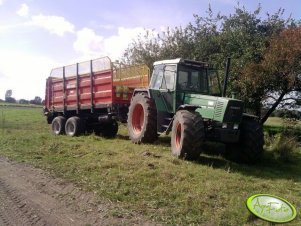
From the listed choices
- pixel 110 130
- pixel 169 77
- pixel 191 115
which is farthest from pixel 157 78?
pixel 110 130

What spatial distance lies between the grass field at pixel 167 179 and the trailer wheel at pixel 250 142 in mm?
291

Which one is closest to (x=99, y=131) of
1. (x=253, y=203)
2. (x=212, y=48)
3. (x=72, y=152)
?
(x=72, y=152)

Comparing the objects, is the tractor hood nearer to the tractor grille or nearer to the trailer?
the tractor grille

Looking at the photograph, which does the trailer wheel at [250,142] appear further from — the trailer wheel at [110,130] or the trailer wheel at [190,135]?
the trailer wheel at [110,130]

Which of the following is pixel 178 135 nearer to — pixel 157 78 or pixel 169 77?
pixel 169 77

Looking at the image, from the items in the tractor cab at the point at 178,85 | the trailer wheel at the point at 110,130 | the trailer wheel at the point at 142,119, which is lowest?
the trailer wheel at the point at 110,130

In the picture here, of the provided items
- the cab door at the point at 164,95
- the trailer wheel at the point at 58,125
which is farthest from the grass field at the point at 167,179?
the trailer wheel at the point at 58,125

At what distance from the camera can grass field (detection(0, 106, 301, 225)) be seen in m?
5.72

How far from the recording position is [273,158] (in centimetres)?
1043

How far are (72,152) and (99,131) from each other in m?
5.11

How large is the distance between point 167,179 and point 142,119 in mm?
4924

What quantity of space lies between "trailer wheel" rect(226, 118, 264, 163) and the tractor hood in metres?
0.34

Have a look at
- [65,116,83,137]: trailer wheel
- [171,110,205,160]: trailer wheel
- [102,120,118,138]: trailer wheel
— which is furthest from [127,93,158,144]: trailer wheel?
[65,116,83,137]: trailer wheel

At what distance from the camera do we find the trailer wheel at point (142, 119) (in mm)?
10812
